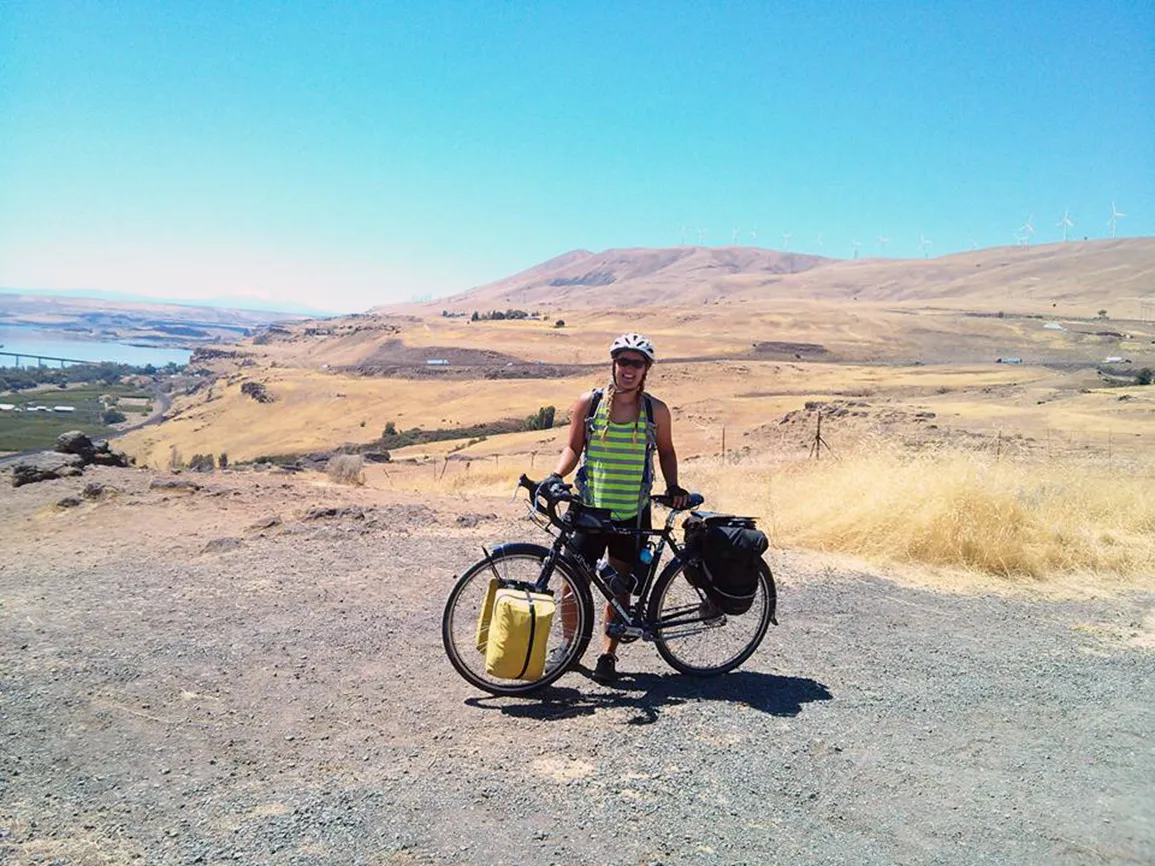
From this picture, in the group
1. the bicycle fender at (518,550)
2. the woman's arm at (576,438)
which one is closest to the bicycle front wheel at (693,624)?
the bicycle fender at (518,550)

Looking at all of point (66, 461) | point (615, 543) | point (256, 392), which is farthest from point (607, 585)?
point (256, 392)

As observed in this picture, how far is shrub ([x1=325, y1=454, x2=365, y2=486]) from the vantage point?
49.6 ft

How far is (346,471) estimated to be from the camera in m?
15.3

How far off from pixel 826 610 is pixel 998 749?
2425 mm

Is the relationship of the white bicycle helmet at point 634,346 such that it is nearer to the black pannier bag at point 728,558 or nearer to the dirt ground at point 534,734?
the black pannier bag at point 728,558

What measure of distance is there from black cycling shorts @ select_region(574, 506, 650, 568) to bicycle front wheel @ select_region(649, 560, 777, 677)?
0.26 meters

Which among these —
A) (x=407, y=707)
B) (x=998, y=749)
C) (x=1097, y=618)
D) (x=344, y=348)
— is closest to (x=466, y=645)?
(x=407, y=707)

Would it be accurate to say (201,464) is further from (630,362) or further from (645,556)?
(630,362)

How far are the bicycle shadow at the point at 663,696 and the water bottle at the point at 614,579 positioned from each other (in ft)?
1.80

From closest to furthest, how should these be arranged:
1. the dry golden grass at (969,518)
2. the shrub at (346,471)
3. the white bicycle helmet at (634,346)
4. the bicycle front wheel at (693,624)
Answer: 1. the white bicycle helmet at (634,346)
2. the bicycle front wheel at (693,624)
3. the dry golden grass at (969,518)
4. the shrub at (346,471)

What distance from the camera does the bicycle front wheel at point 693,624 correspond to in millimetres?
5051

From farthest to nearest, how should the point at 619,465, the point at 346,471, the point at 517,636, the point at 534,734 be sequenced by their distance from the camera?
the point at 346,471 < the point at 619,465 < the point at 517,636 < the point at 534,734

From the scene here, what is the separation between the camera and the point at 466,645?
15.9 feet

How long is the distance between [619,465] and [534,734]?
5.16 feet
